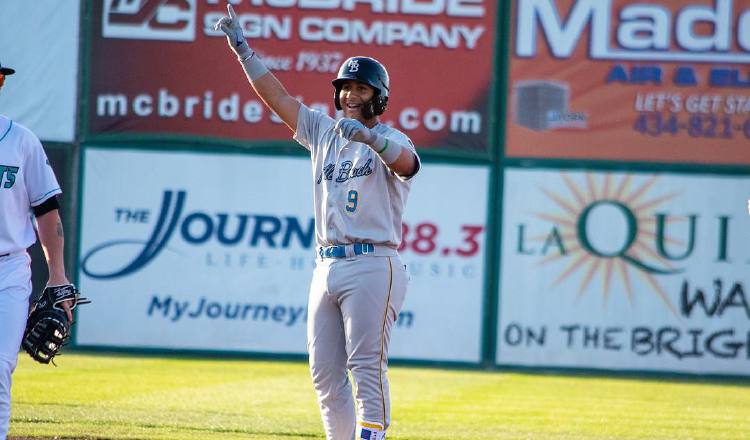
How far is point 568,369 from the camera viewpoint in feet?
45.3

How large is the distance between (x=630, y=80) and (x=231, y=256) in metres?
4.74

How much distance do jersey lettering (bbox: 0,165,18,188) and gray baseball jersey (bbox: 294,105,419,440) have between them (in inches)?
53.2

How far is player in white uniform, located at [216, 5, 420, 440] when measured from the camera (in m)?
5.64

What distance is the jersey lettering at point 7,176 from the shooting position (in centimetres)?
540

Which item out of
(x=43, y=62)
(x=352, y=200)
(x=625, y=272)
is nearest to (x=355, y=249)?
(x=352, y=200)

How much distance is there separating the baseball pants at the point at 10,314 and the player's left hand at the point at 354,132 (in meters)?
1.47

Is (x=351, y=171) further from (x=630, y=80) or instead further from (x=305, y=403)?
(x=630, y=80)

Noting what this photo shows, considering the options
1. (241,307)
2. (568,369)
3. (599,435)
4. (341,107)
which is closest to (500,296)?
(568,369)

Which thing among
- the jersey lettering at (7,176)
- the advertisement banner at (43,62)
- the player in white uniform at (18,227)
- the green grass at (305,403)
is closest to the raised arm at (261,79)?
the player in white uniform at (18,227)

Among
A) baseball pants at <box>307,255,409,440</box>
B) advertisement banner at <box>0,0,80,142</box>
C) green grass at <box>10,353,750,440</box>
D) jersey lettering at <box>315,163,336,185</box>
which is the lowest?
green grass at <box>10,353,750,440</box>

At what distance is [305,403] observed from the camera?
391 inches

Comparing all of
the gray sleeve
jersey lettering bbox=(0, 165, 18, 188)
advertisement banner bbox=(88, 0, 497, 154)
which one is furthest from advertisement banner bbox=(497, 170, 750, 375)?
jersey lettering bbox=(0, 165, 18, 188)

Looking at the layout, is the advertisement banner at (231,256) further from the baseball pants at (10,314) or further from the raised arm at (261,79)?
the baseball pants at (10,314)

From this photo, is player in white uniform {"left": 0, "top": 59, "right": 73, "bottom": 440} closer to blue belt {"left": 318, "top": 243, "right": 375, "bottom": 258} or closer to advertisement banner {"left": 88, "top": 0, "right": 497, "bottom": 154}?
blue belt {"left": 318, "top": 243, "right": 375, "bottom": 258}
